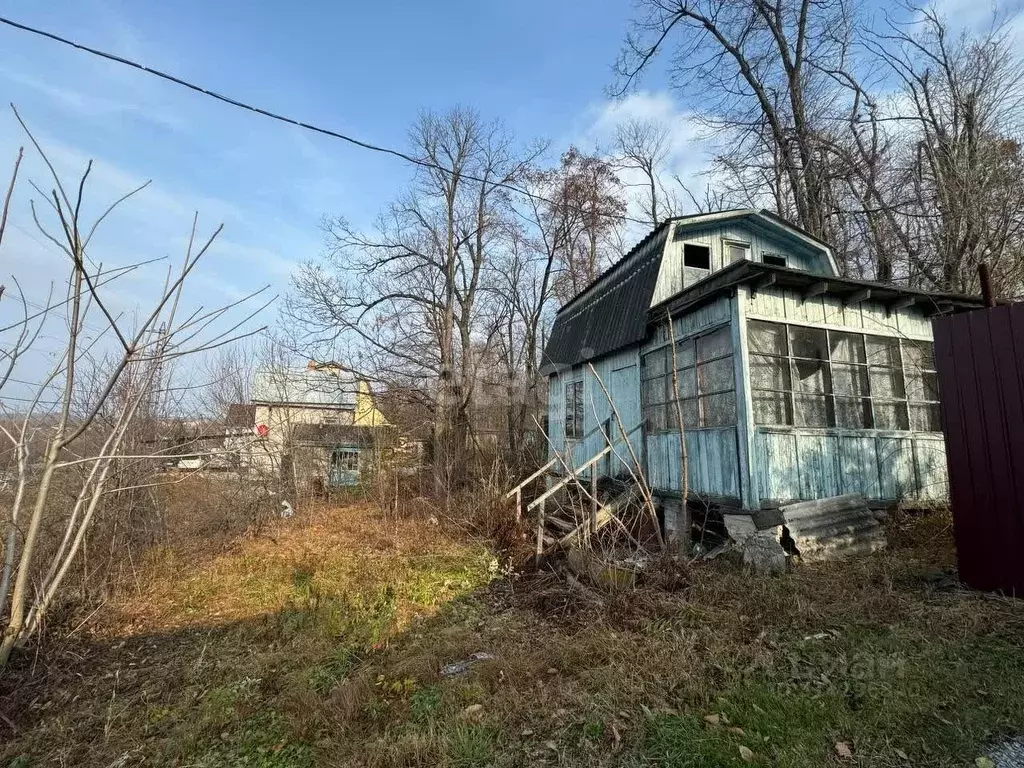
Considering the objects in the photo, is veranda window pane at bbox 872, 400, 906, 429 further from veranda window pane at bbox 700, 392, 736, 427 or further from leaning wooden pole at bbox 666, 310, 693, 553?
leaning wooden pole at bbox 666, 310, 693, 553

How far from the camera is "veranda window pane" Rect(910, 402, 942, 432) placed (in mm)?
8188

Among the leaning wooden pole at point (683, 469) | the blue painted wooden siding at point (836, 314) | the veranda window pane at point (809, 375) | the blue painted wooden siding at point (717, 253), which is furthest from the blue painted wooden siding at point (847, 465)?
the blue painted wooden siding at point (717, 253)

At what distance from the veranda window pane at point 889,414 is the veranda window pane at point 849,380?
324mm

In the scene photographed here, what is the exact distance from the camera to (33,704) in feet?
13.1

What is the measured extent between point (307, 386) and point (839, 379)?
1188cm

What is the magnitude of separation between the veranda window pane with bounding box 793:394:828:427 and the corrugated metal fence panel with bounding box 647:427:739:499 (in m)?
1.03

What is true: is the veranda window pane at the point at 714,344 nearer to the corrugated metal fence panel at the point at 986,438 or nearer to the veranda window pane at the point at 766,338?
the veranda window pane at the point at 766,338

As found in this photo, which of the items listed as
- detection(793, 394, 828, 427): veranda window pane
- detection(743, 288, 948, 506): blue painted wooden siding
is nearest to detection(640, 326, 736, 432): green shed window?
detection(743, 288, 948, 506): blue painted wooden siding

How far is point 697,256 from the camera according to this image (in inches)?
423

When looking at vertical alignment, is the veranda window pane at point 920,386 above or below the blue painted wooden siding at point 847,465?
above

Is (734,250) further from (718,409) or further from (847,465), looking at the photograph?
(847,465)

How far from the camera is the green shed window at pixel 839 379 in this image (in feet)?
24.3

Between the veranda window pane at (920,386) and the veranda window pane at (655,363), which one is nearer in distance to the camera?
the veranda window pane at (920,386)

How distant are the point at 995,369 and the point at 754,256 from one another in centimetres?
719
